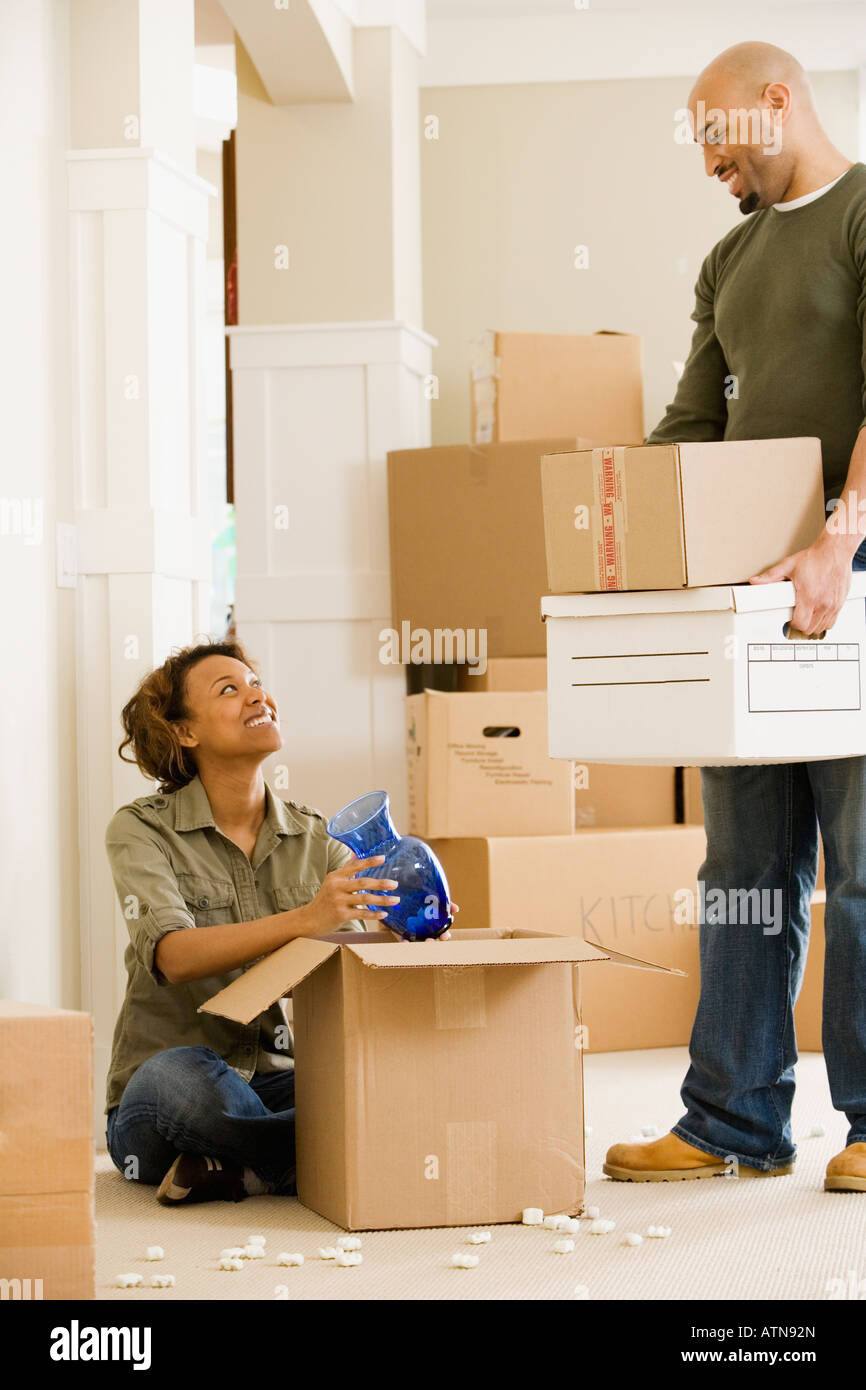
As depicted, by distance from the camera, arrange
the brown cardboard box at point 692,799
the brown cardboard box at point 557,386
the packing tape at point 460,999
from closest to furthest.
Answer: the packing tape at point 460,999
the brown cardboard box at point 692,799
the brown cardboard box at point 557,386

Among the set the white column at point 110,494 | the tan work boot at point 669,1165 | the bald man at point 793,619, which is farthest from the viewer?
the white column at point 110,494

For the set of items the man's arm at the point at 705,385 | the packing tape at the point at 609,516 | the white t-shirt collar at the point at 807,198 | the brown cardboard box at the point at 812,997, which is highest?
the white t-shirt collar at the point at 807,198

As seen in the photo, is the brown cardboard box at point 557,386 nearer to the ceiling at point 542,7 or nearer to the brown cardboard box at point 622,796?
the brown cardboard box at point 622,796

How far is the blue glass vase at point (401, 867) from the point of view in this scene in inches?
75.3

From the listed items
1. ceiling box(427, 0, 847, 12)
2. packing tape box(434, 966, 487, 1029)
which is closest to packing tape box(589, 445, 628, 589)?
packing tape box(434, 966, 487, 1029)

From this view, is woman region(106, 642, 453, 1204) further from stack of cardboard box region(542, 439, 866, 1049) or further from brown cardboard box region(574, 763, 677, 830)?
brown cardboard box region(574, 763, 677, 830)

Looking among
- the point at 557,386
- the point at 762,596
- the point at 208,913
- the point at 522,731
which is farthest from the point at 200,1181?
the point at 557,386

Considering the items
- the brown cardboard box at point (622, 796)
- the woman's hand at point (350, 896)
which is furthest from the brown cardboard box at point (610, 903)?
the woman's hand at point (350, 896)

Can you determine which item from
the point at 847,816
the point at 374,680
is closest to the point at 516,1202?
the point at 847,816

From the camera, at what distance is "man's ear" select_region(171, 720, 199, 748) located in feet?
7.34

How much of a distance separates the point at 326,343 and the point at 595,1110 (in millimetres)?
2018

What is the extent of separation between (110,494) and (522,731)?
1.08 meters

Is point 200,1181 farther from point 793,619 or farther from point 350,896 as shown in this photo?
point 793,619

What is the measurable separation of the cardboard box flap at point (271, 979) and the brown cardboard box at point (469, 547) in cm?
167
